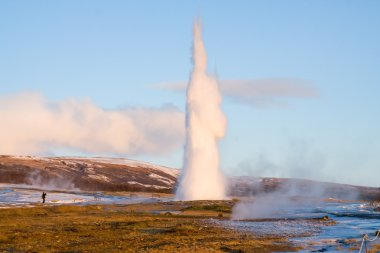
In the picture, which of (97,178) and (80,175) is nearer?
(97,178)

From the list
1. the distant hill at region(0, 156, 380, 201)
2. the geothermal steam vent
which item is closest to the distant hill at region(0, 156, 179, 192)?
the distant hill at region(0, 156, 380, 201)

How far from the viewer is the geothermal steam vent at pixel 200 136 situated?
252 ft

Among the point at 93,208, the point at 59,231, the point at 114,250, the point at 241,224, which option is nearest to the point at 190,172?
the point at 93,208

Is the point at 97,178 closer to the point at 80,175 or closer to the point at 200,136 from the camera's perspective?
the point at 80,175

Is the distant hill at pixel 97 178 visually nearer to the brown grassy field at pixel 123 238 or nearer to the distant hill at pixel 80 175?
the distant hill at pixel 80 175

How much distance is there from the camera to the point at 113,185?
137750 millimetres

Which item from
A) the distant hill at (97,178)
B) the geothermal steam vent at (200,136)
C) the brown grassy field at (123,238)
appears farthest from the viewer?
the distant hill at (97,178)

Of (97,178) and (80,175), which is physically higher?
(80,175)

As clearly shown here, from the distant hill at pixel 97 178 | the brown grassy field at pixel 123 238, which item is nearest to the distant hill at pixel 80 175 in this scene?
the distant hill at pixel 97 178

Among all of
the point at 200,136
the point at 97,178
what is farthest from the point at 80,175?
the point at 200,136

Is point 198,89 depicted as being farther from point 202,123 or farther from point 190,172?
point 190,172

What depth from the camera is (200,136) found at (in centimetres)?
7794

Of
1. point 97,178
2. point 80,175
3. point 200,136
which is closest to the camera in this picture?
point 200,136

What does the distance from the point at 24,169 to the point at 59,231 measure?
381 feet
